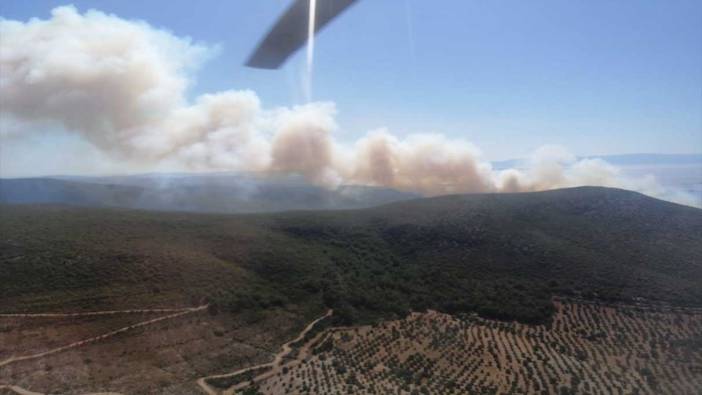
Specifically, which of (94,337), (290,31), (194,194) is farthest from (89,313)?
(194,194)

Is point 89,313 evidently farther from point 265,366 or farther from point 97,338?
point 265,366

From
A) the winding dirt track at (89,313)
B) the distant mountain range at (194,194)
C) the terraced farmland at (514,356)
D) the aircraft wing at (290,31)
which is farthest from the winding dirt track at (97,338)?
the distant mountain range at (194,194)

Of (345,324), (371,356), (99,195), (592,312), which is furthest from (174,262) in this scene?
(99,195)

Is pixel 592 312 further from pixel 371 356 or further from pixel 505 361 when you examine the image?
pixel 371 356

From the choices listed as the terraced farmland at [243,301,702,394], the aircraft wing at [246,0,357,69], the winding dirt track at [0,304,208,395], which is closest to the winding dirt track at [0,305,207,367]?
the winding dirt track at [0,304,208,395]

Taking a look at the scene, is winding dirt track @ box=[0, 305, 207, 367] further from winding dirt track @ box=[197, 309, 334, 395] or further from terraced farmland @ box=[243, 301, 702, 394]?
terraced farmland @ box=[243, 301, 702, 394]
